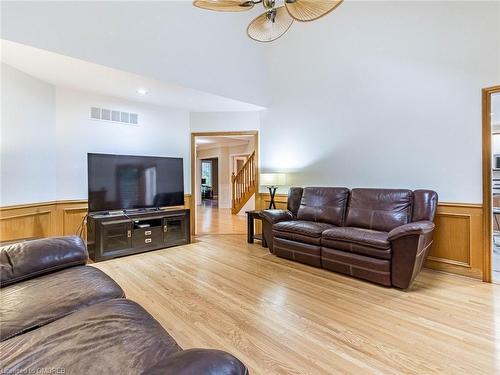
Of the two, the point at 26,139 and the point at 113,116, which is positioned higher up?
the point at 113,116

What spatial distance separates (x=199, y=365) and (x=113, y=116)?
172 inches

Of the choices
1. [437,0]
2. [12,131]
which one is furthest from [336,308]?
[12,131]

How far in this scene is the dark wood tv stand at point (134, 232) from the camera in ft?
11.9

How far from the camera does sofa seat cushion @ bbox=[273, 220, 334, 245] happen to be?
130 inches

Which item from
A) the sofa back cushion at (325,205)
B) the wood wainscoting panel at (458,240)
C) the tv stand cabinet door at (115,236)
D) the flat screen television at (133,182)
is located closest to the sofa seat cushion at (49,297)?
the tv stand cabinet door at (115,236)

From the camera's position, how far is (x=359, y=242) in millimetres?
2877

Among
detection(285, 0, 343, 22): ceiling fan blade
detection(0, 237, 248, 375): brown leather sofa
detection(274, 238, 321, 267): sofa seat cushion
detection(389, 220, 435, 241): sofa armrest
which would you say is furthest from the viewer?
detection(274, 238, 321, 267): sofa seat cushion

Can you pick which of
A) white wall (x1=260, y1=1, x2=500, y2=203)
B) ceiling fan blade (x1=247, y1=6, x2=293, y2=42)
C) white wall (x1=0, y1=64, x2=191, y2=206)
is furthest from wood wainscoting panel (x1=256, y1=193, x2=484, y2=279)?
white wall (x1=0, y1=64, x2=191, y2=206)

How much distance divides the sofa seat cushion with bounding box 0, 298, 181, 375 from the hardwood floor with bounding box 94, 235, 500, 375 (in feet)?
2.61

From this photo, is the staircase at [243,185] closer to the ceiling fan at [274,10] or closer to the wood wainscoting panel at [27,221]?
the wood wainscoting panel at [27,221]

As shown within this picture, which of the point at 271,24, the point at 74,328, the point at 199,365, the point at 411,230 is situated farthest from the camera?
the point at 411,230

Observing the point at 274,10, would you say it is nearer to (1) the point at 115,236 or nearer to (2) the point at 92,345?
(2) the point at 92,345

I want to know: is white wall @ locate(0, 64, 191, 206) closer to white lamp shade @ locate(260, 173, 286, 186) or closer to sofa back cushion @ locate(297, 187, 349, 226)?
white lamp shade @ locate(260, 173, 286, 186)

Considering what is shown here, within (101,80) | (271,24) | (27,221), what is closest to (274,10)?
(271,24)
